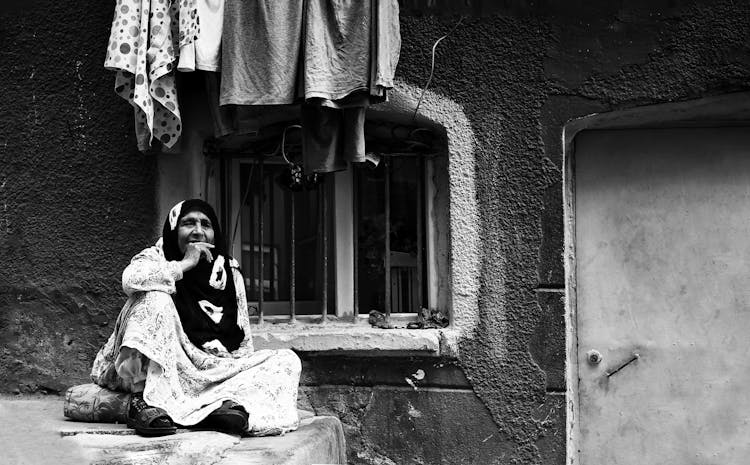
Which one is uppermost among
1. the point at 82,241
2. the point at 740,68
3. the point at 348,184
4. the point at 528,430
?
the point at 740,68

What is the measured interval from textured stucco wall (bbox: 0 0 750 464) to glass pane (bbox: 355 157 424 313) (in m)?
0.45

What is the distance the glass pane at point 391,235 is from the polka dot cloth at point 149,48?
1.13m

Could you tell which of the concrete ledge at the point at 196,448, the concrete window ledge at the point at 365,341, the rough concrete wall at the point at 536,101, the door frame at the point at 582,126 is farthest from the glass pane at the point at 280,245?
the door frame at the point at 582,126

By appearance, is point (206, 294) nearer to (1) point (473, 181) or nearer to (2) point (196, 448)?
(2) point (196, 448)

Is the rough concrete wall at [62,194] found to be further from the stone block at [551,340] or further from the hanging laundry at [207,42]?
the stone block at [551,340]

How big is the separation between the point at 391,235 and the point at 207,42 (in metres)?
1.43

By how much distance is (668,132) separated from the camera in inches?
190

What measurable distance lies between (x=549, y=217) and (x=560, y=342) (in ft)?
2.10

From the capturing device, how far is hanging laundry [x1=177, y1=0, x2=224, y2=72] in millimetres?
4383

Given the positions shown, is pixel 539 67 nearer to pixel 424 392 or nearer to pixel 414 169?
pixel 414 169

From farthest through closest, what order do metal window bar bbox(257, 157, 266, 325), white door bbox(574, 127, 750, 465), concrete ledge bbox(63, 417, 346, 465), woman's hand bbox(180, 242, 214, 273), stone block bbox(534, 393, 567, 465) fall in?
metal window bar bbox(257, 157, 266, 325) → white door bbox(574, 127, 750, 465) → stone block bbox(534, 393, 567, 465) → woman's hand bbox(180, 242, 214, 273) → concrete ledge bbox(63, 417, 346, 465)

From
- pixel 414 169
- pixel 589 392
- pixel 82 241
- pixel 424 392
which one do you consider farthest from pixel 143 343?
pixel 589 392

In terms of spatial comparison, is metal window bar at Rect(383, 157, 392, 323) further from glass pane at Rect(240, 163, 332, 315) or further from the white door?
the white door

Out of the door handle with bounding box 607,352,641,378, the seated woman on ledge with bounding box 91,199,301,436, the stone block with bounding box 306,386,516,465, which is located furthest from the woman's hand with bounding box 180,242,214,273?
the door handle with bounding box 607,352,641,378
